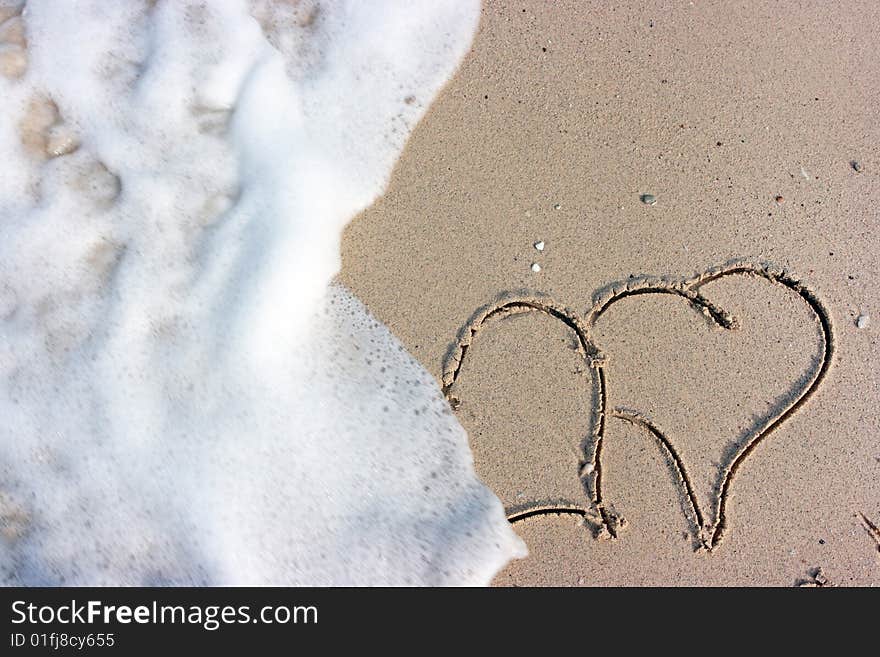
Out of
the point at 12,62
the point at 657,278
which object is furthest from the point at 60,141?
the point at 657,278

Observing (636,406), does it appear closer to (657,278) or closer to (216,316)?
(657,278)

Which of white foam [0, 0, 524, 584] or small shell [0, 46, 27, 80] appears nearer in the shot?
white foam [0, 0, 524, 584]

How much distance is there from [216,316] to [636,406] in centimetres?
161

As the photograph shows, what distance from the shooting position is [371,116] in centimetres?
266

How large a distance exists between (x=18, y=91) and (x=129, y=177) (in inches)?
23.5

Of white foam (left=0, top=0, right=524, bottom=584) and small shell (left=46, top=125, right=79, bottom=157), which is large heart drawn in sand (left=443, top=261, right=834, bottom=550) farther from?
small shell (left=46, top=125, right=79, bottom=157)

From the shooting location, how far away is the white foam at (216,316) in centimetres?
236

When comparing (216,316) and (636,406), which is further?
(216,316)

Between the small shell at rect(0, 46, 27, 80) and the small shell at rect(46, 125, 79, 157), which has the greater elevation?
the small shell at rect(0, 46, 27, 80)

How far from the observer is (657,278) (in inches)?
96.2

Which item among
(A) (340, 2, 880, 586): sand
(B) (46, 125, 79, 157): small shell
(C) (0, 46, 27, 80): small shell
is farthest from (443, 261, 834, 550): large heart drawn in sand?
(C) (0, 46, 27, 80): small shell

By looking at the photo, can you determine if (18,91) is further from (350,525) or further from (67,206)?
(350,525)

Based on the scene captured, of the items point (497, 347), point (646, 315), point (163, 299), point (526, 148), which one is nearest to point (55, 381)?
point (163, 299)

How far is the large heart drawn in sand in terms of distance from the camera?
2.30 meters
